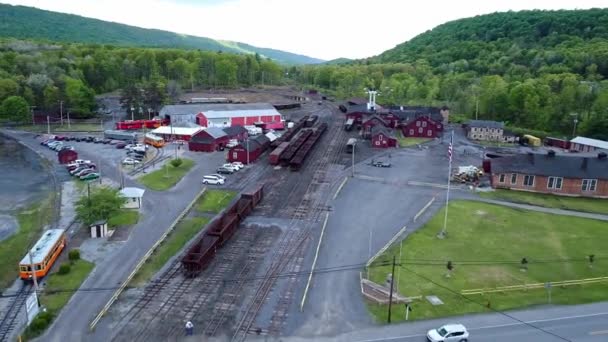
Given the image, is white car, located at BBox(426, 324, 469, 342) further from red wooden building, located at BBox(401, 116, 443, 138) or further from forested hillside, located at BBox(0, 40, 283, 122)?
forested hillside, located at BBox(0, 40, 283, 122)

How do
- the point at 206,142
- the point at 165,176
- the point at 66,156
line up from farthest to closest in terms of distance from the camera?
the point at 206,142 → the point at 66,156 → the point at 165,176

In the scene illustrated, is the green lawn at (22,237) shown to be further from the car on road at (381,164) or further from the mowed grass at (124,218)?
the car on road at (381,164)

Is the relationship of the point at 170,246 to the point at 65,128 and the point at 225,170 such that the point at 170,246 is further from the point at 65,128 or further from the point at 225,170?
the point at 65,128

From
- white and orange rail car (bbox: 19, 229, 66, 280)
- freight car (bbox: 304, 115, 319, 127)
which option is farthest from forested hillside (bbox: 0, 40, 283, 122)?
white and orange rail car (bbox: 19, 229, 66, 280)

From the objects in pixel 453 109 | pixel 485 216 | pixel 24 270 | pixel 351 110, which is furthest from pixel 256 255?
pixel 453 109

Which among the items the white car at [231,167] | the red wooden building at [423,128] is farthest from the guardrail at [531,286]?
the red wooden building at [423,128]

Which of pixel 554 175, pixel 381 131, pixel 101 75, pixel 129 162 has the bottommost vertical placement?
pixel 129 162

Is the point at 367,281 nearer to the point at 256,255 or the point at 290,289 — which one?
the point at 290,289

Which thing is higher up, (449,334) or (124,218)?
(124,218)

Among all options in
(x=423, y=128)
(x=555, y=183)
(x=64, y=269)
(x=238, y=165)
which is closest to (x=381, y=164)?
(x=238, y=165)
